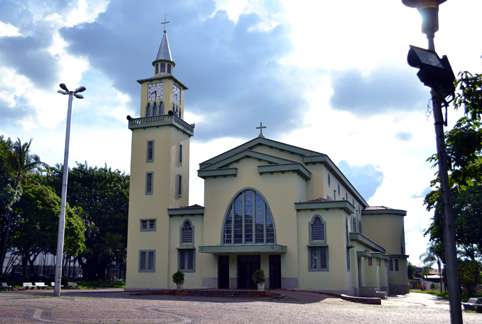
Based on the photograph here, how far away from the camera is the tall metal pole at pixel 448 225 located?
205 inches

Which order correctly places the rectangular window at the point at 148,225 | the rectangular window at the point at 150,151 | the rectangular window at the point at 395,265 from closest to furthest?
the rectangular window at the point at 148,225 → the rectangular window at the point at 150,151 → the rectangular window at the point at 395,265

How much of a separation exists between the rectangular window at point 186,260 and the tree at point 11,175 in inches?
520

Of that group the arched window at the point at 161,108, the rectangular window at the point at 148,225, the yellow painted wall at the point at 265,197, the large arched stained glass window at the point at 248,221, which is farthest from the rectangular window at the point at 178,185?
the large arched stained glass window at the point at 248,221

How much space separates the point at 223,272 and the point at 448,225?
3198cm

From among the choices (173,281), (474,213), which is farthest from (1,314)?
(474,213)

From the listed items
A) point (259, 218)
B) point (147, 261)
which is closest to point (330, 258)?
point (259, 218)

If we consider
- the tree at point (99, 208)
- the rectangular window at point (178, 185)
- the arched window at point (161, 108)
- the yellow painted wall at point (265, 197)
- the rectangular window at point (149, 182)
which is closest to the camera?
the yellow painted wall at point (265, 197)

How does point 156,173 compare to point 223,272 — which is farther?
point 156,173

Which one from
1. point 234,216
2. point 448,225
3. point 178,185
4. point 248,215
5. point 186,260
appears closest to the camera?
point 448,225

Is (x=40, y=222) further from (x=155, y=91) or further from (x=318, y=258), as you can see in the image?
(x=318, y=258)

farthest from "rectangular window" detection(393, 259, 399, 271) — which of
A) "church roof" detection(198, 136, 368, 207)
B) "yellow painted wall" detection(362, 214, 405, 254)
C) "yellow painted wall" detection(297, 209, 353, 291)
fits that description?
"yellow painted wall" detection(297, 209, 353, 291)

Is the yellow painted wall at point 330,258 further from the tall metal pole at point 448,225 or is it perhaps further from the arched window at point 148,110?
the tall metal pole at point 448,225

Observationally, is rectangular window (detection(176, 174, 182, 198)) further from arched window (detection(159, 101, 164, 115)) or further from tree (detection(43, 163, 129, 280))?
tree (detection(43, 163, 129, 280))

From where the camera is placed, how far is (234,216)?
36531 millimetres
